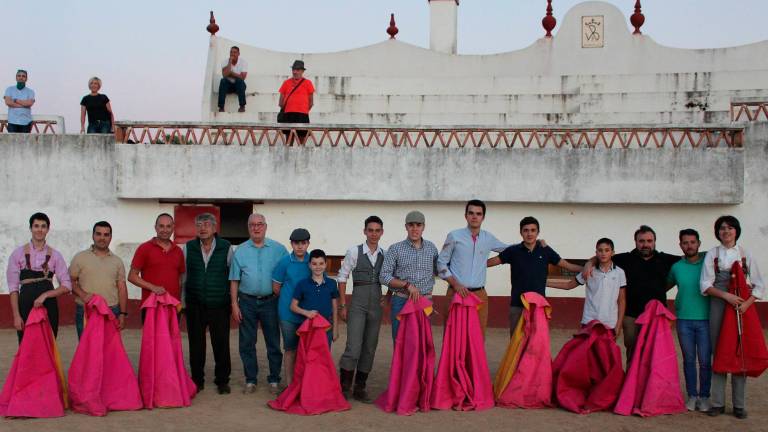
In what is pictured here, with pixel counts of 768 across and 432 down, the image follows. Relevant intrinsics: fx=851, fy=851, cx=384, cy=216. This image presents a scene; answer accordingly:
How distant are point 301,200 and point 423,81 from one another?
3960mm

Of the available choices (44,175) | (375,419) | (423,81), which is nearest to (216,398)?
(375,419)

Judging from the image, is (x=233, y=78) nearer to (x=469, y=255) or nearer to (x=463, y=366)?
(x=469, y=255)

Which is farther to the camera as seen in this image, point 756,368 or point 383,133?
point 383,133

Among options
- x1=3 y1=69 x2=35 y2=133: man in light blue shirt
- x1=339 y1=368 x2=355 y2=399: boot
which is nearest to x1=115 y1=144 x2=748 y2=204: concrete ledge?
x1=3 y1=69 x2=35 y2=133: man in light blue shirt

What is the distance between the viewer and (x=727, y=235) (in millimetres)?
6656

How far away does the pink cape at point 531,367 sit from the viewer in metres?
6.83

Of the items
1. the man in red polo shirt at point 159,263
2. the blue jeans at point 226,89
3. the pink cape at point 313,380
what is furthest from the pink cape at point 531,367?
the blue jeans at point 226,89

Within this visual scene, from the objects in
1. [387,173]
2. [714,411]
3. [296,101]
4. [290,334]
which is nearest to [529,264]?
[714,411]

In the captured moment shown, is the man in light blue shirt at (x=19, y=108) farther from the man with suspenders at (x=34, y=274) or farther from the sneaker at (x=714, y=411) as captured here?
the sneaker at (x=714, y=411)

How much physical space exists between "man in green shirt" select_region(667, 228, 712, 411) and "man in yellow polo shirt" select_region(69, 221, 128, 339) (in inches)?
179

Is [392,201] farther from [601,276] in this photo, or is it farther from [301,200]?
[601,276]

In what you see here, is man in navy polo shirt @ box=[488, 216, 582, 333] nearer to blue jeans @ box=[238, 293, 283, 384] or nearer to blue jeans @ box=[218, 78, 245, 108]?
blue jeans @ box=[238, 293, 283, 384]

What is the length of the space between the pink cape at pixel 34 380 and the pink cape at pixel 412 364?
2556mm

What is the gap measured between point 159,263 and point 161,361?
862mm
